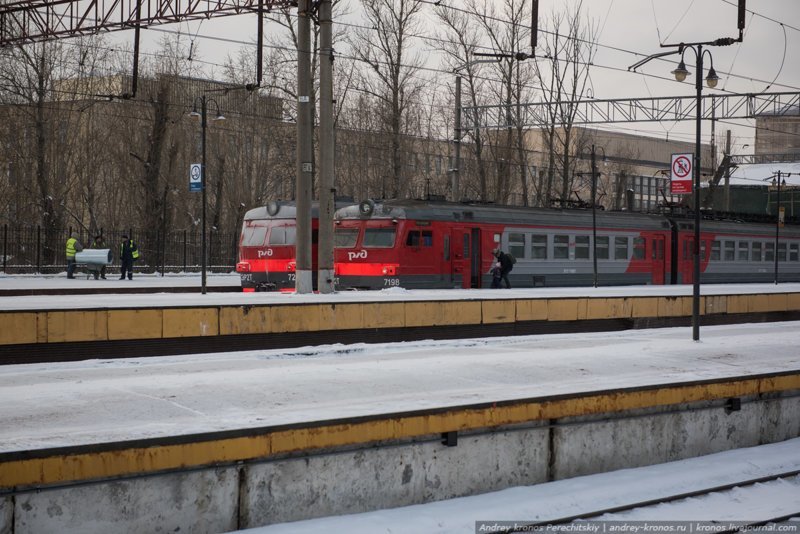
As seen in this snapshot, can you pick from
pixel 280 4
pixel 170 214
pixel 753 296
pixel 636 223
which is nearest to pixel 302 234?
pixel 280 4

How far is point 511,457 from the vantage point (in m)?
10.2

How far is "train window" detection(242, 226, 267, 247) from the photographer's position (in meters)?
30.3

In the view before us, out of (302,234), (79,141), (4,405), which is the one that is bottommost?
(4,405)

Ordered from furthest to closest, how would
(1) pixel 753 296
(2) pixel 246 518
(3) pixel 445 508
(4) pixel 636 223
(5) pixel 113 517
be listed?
(4) pixel 636 223 < (1) pixel 753 296 < (3) pixel 445 508 < (2) pixel 246 518 < (5) pixel 113 517

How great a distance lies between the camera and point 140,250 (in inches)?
1837

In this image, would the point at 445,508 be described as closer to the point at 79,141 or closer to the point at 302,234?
the point at 302,234

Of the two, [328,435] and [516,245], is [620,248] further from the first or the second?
[328,435]

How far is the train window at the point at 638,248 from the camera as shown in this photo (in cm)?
3722

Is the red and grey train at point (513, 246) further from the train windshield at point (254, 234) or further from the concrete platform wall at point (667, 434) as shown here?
the concrete platform wall at point (667, 434)

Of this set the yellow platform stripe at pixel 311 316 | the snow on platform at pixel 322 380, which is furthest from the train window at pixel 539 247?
the snow on platform at pixel 322 380

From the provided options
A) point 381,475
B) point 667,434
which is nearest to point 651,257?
point 667,434

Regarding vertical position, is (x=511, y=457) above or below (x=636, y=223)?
below

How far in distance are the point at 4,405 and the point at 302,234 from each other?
1309 centimetres

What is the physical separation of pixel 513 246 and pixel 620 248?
656 centimetres
